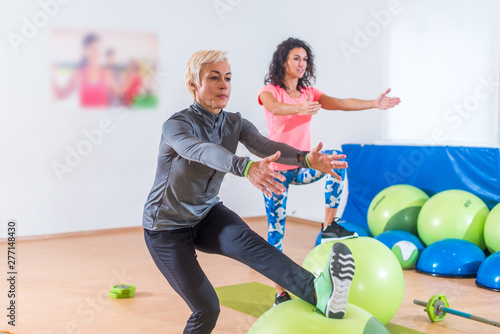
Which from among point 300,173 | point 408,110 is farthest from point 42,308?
point 408,110

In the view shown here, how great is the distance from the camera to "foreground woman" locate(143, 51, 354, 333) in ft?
7.52

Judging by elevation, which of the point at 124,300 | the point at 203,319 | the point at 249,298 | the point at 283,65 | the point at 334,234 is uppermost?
the point at 283,65

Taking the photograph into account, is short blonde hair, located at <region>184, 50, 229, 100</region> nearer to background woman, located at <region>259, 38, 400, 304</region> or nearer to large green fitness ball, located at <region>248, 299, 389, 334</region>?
large green fitness ball, located at <region>248, 299, 389, 334</region>

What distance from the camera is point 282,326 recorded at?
2131 millimetres

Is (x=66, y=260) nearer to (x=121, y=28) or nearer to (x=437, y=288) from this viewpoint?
(x=121, y=28)

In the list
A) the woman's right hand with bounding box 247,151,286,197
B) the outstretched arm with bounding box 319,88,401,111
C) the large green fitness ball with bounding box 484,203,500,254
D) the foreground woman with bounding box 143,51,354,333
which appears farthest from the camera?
the large green fitness ball with bounding box 484,203,500,254

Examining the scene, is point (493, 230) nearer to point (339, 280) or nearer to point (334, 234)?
point (334, 234)

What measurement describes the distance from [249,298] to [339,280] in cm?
191

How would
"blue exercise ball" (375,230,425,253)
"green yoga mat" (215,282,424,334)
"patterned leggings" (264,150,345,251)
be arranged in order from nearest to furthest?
1. "green yoga mat" (215,282,424,334)
2. "patterned leggings" (264,150,345,251)
3. "blue exercise ball" (375,230,425,253)

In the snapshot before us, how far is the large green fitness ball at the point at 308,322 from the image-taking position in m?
2.08

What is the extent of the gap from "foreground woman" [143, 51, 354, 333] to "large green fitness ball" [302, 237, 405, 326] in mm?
749

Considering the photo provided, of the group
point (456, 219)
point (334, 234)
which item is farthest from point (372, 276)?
point (456, 219)

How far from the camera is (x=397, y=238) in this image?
4.74m

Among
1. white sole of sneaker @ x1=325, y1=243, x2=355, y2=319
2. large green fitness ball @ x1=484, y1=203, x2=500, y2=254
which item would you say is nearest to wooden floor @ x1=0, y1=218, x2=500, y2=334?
large green fitness ball @ x1=484, y1=203, x2=500, y2=254
